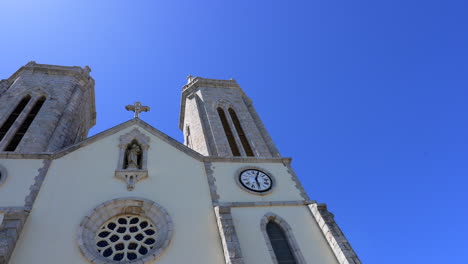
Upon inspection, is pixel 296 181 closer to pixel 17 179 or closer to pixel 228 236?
pixel 228 236

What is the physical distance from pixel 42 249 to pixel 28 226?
0.87 meters

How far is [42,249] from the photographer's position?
697cm

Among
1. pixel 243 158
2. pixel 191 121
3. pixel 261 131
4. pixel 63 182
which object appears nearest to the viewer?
pixel 63 182

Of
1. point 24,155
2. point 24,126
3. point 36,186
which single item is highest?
point 24,126

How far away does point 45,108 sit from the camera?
43.4 feet

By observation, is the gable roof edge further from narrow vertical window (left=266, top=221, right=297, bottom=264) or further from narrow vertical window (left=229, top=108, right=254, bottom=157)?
narrow vertical window (left=266, top=221, right=297, bottom=264)

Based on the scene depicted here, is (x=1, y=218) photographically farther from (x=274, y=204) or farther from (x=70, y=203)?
(x=274, y=204)

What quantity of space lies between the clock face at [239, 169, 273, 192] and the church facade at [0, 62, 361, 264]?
33 mm

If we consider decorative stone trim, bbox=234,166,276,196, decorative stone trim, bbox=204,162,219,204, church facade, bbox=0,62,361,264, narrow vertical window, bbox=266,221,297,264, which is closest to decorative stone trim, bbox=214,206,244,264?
church facade, bbox=0,62,361,264

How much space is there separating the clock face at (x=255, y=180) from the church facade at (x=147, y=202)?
0.03 m

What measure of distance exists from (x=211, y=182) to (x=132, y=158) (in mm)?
2618

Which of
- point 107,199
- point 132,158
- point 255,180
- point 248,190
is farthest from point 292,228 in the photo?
point 132,158

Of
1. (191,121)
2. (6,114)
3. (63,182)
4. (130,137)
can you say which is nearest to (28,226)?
(63,182)

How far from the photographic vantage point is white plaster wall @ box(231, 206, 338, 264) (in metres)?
7.74
